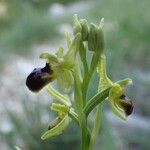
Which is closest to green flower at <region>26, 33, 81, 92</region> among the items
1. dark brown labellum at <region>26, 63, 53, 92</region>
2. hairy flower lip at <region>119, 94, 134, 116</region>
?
dark brown labellum at <region>26, 63, 53, 92</region>

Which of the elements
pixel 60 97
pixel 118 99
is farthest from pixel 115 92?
pixel 60 97

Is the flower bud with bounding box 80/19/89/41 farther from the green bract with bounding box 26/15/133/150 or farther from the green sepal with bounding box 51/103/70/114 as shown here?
the green sepal with bounding box 51/103/70/114

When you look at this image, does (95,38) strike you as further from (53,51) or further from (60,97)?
(53,51)

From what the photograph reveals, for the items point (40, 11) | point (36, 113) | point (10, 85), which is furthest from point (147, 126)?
point (40, 11)

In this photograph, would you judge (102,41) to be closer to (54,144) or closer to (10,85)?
(54,144)

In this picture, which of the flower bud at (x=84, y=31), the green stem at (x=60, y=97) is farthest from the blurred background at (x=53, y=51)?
the flower bud at (x=84, y=31)

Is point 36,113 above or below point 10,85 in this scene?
above

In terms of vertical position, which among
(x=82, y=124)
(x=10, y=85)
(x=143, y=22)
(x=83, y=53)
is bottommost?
(x=10, y=85)
